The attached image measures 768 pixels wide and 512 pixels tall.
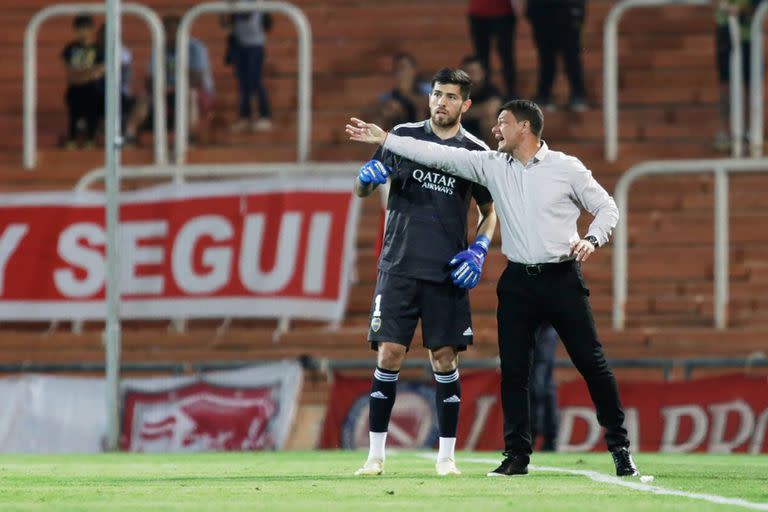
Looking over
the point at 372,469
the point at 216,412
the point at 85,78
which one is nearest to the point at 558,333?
the point at 372,469

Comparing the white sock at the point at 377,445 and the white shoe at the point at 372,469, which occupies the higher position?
the white sock at the point at 377,445

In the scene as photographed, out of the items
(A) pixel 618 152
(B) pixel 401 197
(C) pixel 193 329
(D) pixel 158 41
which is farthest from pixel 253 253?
(B) pixel 401 197

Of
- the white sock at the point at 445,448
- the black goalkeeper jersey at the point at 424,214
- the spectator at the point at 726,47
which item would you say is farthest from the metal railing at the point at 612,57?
the white sock at the point at 445,448

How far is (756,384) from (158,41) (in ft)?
22.3

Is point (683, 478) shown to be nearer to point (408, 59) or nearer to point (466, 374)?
point (466, 374)

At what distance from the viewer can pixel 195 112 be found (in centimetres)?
2167

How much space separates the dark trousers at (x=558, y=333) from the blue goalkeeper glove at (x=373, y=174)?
853 mm

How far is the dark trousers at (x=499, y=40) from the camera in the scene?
2091 centimetres

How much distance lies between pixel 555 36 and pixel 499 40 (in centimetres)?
65

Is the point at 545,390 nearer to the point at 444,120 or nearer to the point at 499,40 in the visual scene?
the point at 499,40

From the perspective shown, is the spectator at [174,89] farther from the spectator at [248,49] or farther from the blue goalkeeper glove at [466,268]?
the blue goalkeeper glove at [466,268]

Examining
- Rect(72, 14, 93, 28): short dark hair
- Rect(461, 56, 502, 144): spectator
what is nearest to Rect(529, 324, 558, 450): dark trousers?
Rect(461, 56, 502, 144): spectator

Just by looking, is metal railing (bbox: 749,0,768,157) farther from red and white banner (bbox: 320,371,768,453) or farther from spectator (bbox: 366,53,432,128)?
spectator (bbox: 366,53,432,128)

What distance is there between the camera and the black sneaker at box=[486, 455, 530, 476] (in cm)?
1063
